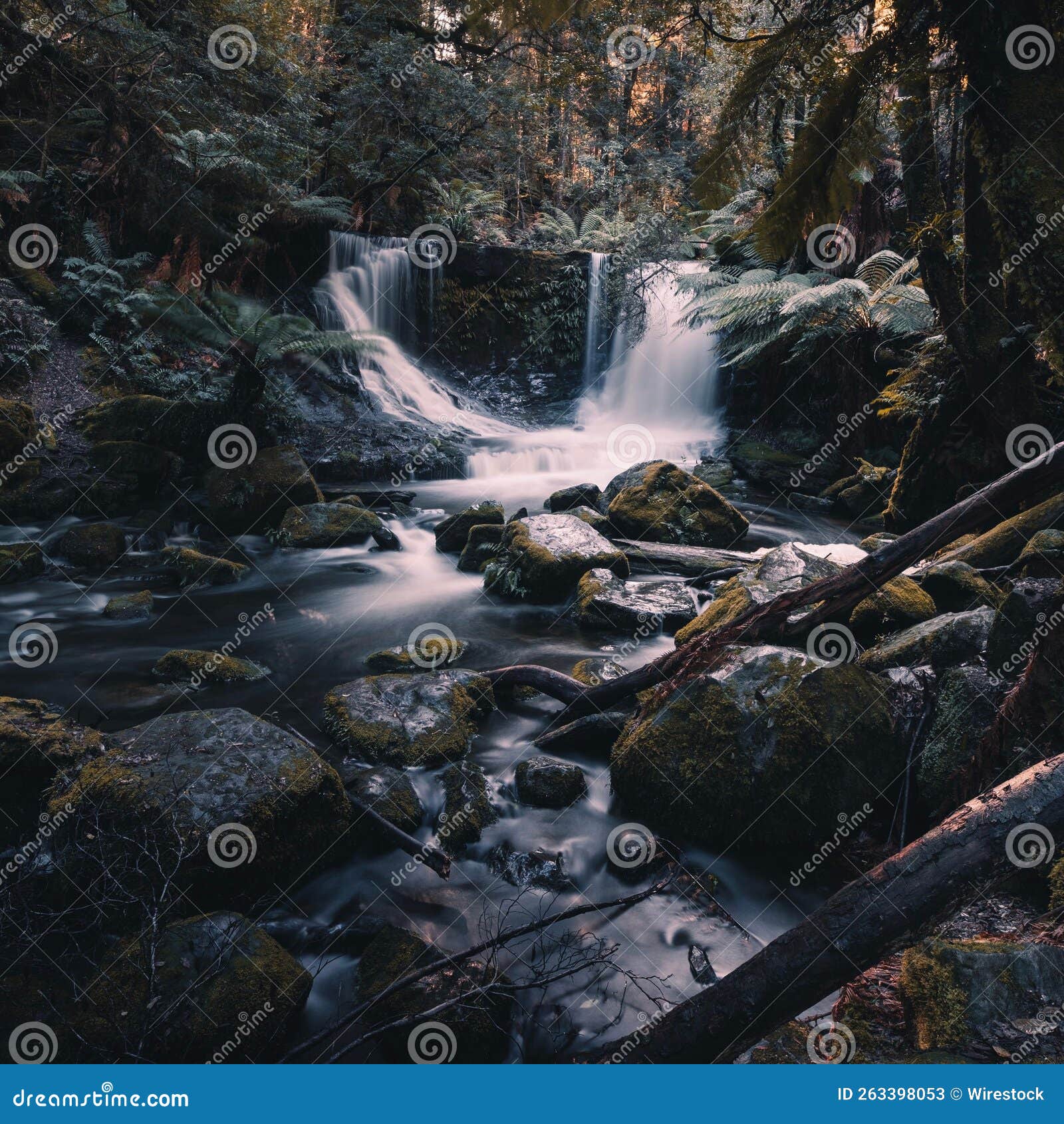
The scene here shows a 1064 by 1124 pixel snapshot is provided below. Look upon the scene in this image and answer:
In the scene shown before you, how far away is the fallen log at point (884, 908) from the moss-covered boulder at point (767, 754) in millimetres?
1539

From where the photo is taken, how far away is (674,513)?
24.6 ft

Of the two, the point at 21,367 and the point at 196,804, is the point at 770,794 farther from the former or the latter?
the point at 21,367

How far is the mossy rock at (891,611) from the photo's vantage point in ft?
13.4

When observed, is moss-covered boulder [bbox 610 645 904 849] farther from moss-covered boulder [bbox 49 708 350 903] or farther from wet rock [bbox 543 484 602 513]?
wet rock [bbox 543 484 602 513]

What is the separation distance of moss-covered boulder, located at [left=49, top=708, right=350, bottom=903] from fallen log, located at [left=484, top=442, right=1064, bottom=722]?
62.8 inches

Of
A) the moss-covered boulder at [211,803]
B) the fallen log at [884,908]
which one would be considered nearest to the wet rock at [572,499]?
the moss-covered boulder at [211,803]

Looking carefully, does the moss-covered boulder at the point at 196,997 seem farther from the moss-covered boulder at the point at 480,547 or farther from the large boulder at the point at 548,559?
the moss-covered boulder at the point at 480,547

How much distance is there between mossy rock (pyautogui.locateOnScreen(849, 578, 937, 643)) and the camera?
4078 mm

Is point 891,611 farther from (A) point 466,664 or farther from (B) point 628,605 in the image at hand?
(A) point 466,664

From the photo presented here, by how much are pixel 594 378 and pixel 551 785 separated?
12280 millimetres

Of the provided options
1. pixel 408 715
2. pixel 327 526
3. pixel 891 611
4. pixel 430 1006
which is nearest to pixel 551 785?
pixel 408 715

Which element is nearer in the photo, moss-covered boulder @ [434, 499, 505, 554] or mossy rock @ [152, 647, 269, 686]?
mossy rock @ [152, 647, 269, 686]

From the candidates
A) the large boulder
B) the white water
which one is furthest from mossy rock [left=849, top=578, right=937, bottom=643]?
the white water

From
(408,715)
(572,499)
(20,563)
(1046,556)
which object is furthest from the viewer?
(572,499)
